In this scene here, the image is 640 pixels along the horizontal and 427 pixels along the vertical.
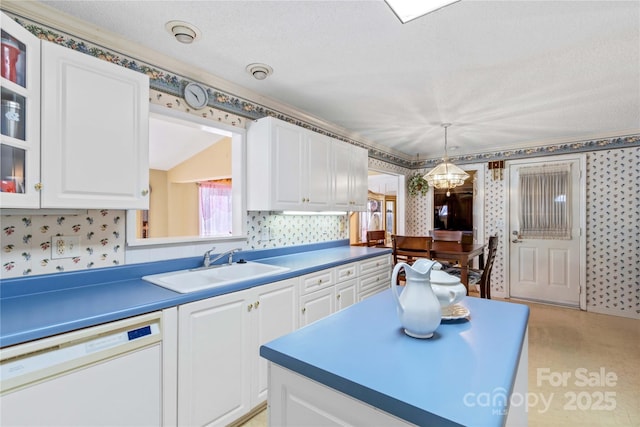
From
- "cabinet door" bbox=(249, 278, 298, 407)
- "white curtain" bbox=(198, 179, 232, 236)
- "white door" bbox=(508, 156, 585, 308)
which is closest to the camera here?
"cabinet door" bbox=(249, 278, 298, 407)

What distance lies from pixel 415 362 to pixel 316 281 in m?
1.57

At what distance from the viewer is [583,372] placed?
2.52 m

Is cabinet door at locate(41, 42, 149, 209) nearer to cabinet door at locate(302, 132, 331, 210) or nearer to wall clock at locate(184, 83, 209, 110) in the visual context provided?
wall clock at locate(184, 83, 209, 110)

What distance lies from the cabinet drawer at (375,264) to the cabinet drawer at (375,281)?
0.05m

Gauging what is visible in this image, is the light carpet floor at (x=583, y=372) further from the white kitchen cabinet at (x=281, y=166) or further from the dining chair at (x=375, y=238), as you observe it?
the dining chair at (x=375, y=238)

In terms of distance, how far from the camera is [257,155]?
8.29ft

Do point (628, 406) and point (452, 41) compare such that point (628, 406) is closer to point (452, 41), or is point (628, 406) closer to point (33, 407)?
point (452, 41)

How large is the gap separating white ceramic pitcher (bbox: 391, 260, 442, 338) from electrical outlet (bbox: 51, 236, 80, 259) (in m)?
1.75

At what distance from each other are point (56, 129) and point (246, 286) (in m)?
1.22

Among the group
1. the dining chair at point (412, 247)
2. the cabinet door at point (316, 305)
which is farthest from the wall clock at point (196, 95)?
the dining chair at point (412, 247)

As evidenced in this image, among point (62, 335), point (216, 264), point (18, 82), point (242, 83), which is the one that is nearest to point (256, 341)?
point (216, 264)

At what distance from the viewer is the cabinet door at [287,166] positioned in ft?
8.20

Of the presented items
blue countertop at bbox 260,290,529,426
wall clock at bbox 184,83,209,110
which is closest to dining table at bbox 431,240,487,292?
blue countertop at bbox 260,290,529,426

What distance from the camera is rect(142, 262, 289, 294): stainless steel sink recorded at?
5.88ft
